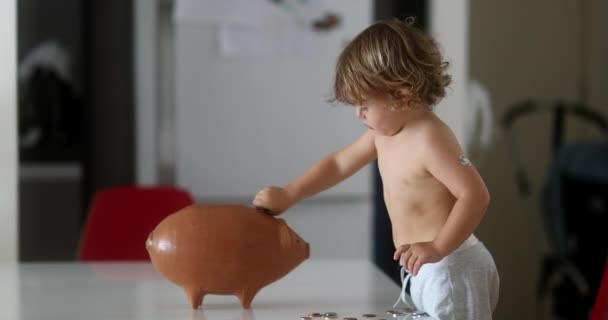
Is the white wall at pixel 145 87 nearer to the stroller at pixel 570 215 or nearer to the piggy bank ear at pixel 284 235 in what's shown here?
the stroller at pixel 570 215

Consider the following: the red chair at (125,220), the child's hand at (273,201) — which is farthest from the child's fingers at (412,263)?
the red chair at (125,220)

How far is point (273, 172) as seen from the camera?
264cm

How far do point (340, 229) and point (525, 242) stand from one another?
572mm

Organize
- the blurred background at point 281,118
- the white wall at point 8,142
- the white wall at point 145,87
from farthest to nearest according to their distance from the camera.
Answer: the white wall at point 145,87 < the blurred background at point 281,118 < the white wall at point 8,142

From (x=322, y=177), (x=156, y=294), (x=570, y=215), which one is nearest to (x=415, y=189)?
(x=322, y=177)

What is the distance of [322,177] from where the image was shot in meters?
0.91

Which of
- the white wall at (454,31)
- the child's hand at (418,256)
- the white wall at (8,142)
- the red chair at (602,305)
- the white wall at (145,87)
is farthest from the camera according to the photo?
the white wall at (145,87)

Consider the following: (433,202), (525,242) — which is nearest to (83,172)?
(525,242)

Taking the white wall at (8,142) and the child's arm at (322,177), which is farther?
the white wall at (8,142)

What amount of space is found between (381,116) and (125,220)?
2.96 ft

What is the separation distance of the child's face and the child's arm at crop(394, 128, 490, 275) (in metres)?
0.04

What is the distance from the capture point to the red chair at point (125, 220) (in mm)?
1569

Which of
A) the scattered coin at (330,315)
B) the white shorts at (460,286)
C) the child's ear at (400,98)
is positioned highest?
the child's ear at (400,98)

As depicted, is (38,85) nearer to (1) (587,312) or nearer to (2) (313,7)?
(2) (313,7)
